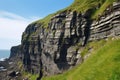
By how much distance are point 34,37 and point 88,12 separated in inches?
2941

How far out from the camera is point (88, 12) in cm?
9600

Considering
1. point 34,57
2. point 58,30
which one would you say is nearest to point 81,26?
point 58,30

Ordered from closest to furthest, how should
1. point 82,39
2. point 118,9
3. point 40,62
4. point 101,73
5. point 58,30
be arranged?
point 101,73
point 118,9
point 82,39
point 58,30
point 40,62

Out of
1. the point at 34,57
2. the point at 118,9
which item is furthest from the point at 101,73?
the point at 34,57

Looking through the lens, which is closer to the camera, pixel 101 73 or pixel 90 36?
pixel 101 73

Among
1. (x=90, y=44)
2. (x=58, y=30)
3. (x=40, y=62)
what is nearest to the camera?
(x=90, y=44)

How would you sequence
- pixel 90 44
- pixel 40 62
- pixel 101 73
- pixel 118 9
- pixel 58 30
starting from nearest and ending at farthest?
pixel 101 73 → pixel 118 9 → pixel 90 44 → pixel 58 30 → pixel 40 62

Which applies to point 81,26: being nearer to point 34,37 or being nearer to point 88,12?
point 88,12

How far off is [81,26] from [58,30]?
1897cm

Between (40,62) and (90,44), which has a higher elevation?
(90,44)

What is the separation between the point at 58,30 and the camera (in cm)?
11319

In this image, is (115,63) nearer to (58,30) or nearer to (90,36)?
(90,36)

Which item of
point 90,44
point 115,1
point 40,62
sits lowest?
point 40,62

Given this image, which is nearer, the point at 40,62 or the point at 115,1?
the point at 115,1
